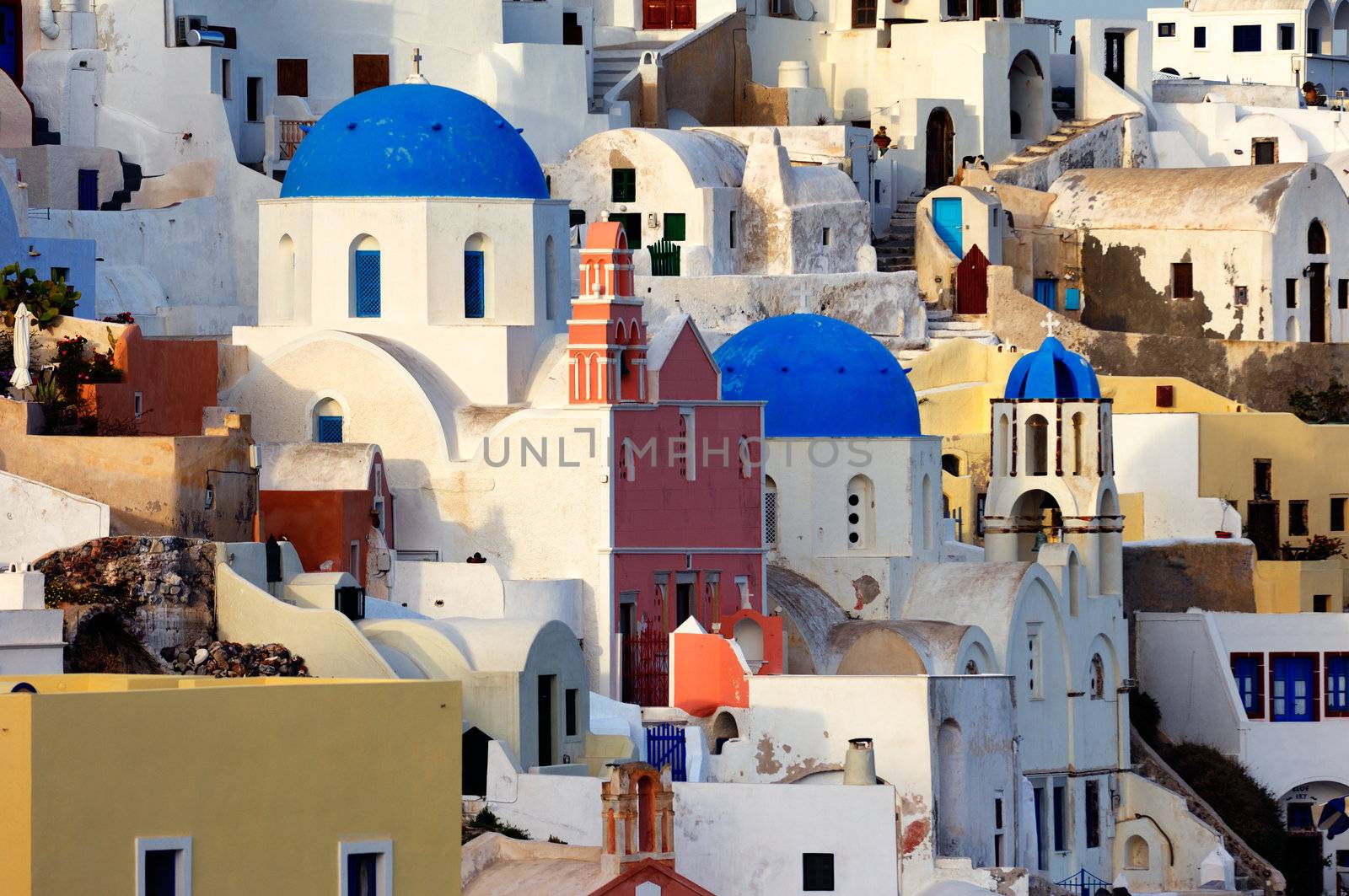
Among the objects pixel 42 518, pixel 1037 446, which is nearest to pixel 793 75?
pixel 1037 446

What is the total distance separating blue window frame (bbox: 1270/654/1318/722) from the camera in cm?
5009

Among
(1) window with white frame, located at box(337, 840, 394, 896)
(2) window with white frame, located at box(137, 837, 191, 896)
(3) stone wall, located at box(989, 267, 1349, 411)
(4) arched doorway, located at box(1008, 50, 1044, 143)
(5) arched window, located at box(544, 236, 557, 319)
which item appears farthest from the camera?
(4) arched doorway, located at box(1008, 50, 1044, 143)

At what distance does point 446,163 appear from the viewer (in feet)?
144

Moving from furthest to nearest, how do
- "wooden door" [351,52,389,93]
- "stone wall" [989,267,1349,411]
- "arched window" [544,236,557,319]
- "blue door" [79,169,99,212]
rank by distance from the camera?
"stone wall" [989,267,1349,411], "wooden door" [351,52,389,93], "blue door" [79,169,99,212], "arched window" [544,236,557,319]

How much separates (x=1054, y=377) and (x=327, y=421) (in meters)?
9.68

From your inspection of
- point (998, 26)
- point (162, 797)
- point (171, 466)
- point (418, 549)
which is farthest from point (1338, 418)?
point (162, 797)

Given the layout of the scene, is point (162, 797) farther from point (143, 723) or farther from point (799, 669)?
point (799, 669)

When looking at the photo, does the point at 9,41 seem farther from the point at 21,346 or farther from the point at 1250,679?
the point at 1250,679

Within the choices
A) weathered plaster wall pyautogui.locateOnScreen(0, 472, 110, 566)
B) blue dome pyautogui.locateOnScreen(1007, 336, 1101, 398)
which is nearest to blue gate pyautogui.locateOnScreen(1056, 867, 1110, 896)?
blue dome pyautogui.locateOnScreen(1007, 336, 1101, 398)

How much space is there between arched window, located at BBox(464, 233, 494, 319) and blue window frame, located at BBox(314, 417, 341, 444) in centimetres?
207

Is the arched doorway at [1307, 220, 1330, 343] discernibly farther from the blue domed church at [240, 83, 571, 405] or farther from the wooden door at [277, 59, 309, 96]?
the blue domed church at [240, 83, 571, 405]

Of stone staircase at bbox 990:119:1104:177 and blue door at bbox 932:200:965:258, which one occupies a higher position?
stone staircase at bbox 990:119:1104:177

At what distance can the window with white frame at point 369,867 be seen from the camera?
2503 cm

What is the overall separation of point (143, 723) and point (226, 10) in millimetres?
32865
